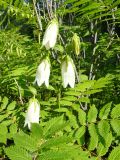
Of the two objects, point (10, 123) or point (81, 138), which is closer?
point (81, 138)

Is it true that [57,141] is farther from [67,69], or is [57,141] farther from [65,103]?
[65,103]

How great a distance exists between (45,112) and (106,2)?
2.86ft

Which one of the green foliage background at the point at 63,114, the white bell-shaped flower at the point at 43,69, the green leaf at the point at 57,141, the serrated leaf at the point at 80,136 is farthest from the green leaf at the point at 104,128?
the green leaf at the point at 57,141

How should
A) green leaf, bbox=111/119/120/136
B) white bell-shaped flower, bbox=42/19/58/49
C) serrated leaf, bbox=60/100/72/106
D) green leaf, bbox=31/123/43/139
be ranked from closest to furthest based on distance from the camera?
green leaf, bbox=31/123/43/139
white bell-shaped flower, bbox=42/19/58/49
green leaf, bbox=111/119/120/136
serrated leaf, bbox=60/100/72/106

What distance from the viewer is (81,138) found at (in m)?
2.05

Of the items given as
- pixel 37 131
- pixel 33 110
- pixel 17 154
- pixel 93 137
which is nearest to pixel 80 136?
pixel 93 137

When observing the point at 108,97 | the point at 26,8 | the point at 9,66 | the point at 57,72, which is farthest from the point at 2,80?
the point at 108,97

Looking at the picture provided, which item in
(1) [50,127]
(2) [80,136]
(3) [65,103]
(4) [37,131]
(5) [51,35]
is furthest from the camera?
(3) [65,103]

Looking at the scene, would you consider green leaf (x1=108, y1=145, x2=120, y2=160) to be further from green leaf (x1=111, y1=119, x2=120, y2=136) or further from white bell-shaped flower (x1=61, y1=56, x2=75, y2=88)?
white bell-shaped flower (x1=61, y1=56, x2=75, y2=88)

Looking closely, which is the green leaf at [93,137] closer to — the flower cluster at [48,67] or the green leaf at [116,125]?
the green leaf at [116,125]

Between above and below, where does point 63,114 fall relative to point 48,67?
below

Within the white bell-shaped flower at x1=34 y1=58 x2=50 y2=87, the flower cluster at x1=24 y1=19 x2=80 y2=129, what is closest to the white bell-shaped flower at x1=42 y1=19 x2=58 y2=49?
the flower cluster at x1=24 y1=19 x2=80 y2=129

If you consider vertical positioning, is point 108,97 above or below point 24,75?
below

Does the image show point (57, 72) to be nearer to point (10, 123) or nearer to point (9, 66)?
point (9, 66)
